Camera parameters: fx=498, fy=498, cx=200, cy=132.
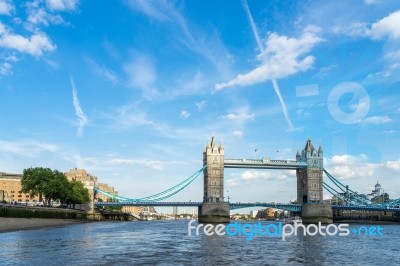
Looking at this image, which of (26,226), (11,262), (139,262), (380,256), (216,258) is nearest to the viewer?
(11,262)

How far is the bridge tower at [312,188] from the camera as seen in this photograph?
12950 centimetres

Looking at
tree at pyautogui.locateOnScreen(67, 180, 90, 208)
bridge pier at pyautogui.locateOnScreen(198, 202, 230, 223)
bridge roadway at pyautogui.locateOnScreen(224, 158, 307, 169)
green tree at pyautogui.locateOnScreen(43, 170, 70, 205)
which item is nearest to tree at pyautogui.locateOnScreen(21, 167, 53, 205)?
green tree at pyautogui.locateOnScreen(43, 170, 70, 205)

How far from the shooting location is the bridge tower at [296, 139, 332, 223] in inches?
5098

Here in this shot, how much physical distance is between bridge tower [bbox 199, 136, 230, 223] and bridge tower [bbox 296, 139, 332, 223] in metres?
22.5

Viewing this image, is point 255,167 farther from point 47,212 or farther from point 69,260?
point 69,260

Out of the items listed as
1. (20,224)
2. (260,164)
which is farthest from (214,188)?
(20,224)

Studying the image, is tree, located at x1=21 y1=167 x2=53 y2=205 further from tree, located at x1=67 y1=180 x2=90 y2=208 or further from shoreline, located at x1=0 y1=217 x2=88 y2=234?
shoreline, located at x1=0 y1=217 x2=88 y2=234

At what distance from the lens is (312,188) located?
138 meters

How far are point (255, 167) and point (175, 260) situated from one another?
104m

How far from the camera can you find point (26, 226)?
6988 centimetres

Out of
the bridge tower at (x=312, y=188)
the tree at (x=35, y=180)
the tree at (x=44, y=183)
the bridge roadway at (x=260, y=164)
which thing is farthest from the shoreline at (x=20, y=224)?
the bridge tower at (x=312, y=188)

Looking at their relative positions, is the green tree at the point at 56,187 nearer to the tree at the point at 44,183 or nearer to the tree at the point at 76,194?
the tree at the point at 44,183

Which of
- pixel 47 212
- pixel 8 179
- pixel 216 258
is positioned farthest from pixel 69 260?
pixel 8 179

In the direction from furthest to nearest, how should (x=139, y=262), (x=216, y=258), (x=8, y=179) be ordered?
(x=8, y=179) → (x=216, y=258) → (x=139, y=262)
